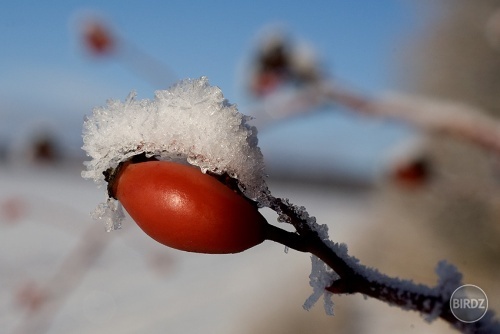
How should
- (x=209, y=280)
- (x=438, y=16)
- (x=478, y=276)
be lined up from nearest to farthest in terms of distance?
(x=478, y=276) < (x=209, y=280) < (x=438, y=16)

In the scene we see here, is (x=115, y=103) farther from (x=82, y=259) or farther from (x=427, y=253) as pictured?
(x=427, y=253)

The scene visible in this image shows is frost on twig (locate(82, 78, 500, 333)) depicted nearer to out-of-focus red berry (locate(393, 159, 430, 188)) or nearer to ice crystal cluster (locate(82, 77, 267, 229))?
ice crystal cluster (locate(82, 77, 267, 229))

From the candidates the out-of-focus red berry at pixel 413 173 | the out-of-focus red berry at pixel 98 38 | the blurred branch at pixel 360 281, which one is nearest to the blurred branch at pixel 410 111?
the out-of-focus red berry at pixel 413 173

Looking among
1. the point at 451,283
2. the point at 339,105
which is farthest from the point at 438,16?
the point at 451,283

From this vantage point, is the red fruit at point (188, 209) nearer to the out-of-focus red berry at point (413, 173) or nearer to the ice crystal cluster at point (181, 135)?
the ice crystal cluster at point (181, 135)

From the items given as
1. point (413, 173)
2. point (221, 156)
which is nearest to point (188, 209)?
point (221, 156)

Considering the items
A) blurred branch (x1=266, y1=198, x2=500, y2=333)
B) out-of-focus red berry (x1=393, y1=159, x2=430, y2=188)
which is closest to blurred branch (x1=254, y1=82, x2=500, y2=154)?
out-of-focus red berry (x1=393, y1=159, x2=430, y2=188)
